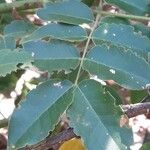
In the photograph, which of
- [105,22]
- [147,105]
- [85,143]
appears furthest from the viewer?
[105,22]

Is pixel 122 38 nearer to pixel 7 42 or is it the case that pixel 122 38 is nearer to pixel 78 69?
pixel 78 69

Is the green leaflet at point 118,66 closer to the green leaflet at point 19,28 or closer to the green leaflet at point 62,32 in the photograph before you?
the green leaflet at point 62,32

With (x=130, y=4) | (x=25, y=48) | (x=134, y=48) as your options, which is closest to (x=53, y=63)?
(x=25, y=48)

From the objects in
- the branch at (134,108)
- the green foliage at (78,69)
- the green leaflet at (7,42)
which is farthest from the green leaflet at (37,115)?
the green leaflet at (7,42)

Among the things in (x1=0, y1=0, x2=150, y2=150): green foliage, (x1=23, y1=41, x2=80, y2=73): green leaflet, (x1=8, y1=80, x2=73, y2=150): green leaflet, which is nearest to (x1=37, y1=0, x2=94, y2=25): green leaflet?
(x1=0, y1=0, x2=150, y2=150): green foliage

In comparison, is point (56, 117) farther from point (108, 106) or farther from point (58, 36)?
point (58, 36)

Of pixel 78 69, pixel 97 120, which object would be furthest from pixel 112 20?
pixel 97 120
